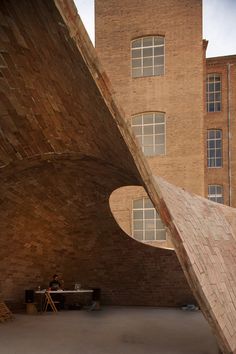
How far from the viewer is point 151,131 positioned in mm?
19438

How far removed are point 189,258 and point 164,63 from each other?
1412 cm

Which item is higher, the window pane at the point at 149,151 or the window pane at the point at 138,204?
the window pane at the point at 149,151

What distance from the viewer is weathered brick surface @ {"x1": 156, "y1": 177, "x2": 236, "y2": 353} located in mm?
6746

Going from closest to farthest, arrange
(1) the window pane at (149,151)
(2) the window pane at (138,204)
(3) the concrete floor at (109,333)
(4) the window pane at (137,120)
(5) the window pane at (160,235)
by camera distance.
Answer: (3) the concrete floor at (109,333) → (5) the window pane at (160,235) → (2) the window pane at (138,204) → (1) the window pane at (149,151) → (4) the window pane at (137,120)

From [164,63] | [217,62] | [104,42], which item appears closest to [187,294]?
[164,63]

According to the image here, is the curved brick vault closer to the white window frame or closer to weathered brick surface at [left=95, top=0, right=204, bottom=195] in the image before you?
weathered brick surface at [left=95, top=0, right=204, bottom=195]

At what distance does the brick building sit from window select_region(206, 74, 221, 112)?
357 inches

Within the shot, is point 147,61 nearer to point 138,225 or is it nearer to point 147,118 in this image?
point 147,118

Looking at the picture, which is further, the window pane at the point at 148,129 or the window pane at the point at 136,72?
the window pane at the point at 136,72

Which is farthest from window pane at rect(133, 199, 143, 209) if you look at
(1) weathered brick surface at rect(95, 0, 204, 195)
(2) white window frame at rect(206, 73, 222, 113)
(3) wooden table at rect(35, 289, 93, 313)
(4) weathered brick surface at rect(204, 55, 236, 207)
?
(2) white window frame at rect(206, 73, 222, 113)

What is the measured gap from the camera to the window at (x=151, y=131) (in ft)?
63.1

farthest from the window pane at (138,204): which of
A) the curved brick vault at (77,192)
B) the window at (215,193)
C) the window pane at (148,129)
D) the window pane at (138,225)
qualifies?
the window at (215,193)

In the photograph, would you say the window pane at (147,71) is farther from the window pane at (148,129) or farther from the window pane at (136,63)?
the window pane at (148,129)

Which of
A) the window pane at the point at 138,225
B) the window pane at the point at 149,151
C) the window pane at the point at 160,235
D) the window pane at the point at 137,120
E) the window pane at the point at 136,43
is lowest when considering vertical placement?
the window pane at the point at 160,235
